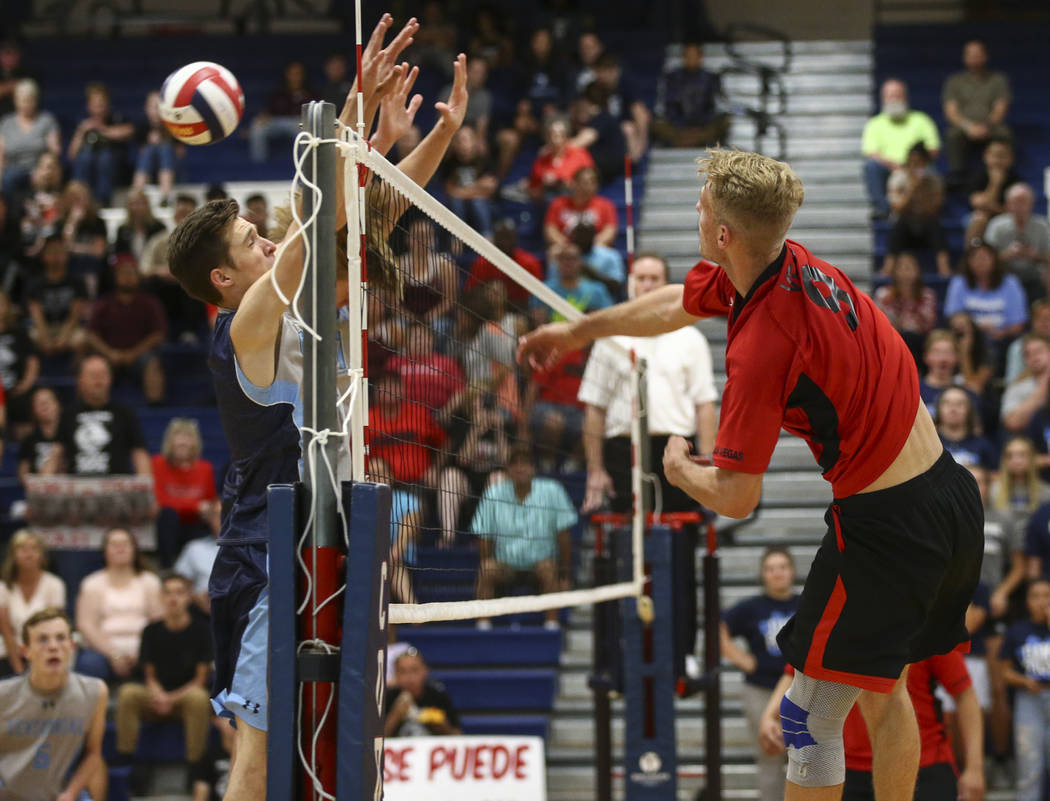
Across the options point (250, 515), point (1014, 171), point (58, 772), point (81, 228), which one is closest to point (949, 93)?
point (1014, 171)

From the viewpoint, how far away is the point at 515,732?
9.42m

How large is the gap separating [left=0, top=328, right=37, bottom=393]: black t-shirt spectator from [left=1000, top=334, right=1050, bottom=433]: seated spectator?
27.1 feet

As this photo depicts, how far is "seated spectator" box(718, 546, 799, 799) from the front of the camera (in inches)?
345

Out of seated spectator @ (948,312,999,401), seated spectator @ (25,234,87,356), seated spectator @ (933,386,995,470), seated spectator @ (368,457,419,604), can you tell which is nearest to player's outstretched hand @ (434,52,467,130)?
seated spectator @ (368,457,419,604)

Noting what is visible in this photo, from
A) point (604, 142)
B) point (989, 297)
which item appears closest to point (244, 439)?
point (989, 297)

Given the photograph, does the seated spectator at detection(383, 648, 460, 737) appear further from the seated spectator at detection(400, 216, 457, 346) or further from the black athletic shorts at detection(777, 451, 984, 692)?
the black athletic shorts at detection(777, 451, 984, 692)

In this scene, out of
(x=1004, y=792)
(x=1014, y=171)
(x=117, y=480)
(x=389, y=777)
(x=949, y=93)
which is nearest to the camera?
(x=389, y=777)

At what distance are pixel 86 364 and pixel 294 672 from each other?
8281mm

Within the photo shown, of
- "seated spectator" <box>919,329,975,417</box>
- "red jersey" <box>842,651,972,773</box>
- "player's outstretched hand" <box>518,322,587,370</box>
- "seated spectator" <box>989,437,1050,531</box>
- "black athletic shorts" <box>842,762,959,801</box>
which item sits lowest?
"black athletic shorts" <box>842,762,959,801</box>

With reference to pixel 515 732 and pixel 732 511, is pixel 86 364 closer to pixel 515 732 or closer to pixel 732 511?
pixel 515 732

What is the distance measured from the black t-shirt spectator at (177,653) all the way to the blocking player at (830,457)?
6110mm

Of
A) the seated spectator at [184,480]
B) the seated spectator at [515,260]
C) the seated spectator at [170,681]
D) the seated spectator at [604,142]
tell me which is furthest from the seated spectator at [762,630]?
the seated spectator at [604,142]

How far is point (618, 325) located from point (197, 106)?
170 cm

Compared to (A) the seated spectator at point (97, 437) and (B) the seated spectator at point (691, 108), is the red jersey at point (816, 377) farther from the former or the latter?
(B) the seated spectator at point (691, 108)
